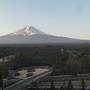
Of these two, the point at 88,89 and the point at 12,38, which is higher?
the point at 12,38

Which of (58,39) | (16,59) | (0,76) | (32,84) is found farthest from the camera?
(58,39)

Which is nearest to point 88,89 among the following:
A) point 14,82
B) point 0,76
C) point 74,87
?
point 74,87

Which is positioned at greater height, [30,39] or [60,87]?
[30,39]

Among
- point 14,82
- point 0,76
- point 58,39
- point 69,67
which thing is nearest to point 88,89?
point 14,82

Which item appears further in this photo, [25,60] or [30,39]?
[30,39]

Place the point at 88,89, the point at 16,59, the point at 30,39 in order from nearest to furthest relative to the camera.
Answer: the point at 88,89
the point at 16,59
the point at 30,39

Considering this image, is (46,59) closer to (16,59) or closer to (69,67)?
(16,59)

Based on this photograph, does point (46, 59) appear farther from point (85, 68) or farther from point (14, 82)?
point (14, 82)

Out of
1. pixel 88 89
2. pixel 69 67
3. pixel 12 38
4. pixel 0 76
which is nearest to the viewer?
pixel 88 89

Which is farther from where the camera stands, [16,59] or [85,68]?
[16,59]
